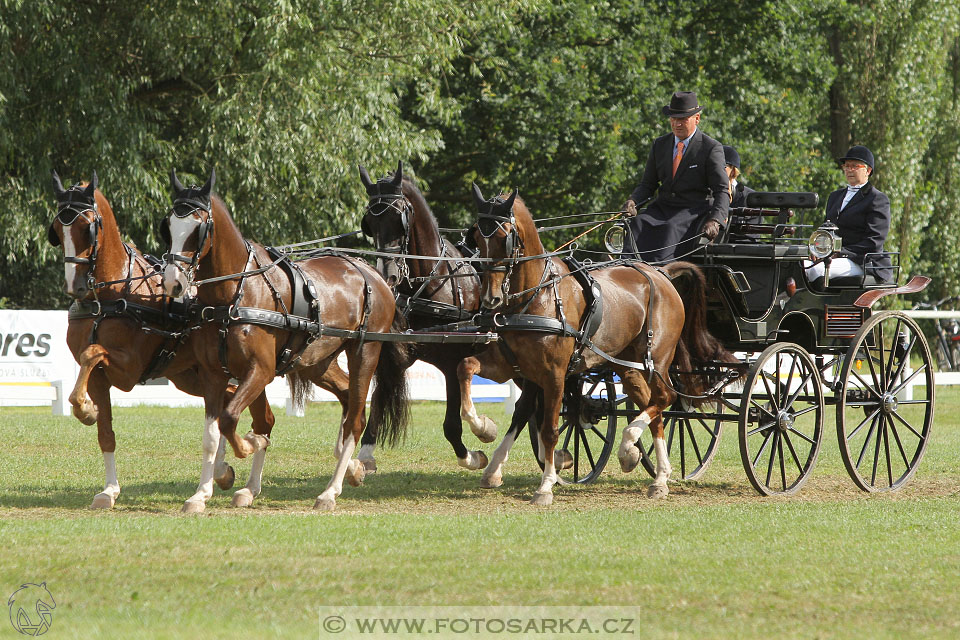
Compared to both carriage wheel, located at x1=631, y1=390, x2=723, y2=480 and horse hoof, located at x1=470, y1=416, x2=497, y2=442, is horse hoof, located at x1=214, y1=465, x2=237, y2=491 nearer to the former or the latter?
horse hoof, located at x1=470, y1=416, x2=497, y2=442

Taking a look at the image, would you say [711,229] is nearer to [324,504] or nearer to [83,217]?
[324,504]

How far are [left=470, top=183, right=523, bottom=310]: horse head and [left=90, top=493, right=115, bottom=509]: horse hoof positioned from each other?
113 inches

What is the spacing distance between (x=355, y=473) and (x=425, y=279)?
157cm

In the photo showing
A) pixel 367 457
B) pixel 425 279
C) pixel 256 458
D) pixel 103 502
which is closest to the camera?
pixel 103 502

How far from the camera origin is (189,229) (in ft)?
24.0

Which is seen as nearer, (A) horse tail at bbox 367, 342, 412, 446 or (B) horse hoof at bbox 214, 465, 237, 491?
(B) horse hoof at bbox 214, 465, 237, 491

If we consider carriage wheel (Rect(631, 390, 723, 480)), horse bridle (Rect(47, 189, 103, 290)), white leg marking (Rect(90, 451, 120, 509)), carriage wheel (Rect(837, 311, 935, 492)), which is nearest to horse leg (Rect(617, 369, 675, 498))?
carriage wheel (Rect(631, 390, 723, 480))

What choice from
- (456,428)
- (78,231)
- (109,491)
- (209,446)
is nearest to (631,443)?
(456,428)

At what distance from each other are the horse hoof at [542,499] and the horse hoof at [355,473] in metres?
1.30

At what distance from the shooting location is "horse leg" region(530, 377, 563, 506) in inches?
329

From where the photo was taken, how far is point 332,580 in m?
5.55

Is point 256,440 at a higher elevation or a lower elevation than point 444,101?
lower

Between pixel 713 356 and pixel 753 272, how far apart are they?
0.77 m

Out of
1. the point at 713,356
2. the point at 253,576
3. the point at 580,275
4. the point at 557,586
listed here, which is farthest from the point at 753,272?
the point at 253,576
